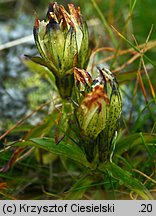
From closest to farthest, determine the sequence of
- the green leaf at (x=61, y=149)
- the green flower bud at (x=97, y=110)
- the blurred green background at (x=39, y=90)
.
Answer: the green flower bud at (x=97, y=110), the green leaf at (x=61, y=149), the blurred green background at (x=39, y=90)

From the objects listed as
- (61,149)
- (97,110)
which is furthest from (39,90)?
(97,110)

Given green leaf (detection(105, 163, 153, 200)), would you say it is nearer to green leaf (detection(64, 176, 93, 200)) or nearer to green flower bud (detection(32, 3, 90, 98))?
green leaf (detection(64, 176, 93, 200))

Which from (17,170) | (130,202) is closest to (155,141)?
(130,202)

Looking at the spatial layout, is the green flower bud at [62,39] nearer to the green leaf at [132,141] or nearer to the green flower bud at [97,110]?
the green flower bud at [97,110]

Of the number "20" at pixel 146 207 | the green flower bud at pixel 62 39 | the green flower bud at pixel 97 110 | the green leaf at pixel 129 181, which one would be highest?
the green flower bud at pixel 62 39

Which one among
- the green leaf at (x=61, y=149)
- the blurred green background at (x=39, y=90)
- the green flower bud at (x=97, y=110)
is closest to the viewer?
the green flower bud at (x=97, y=110)

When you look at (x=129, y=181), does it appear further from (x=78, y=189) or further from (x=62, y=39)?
(x=62, y=39)

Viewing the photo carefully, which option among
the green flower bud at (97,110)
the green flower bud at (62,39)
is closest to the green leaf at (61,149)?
the green flower bud at (97,110)

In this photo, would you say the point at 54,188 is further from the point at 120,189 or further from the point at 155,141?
the point at 155,141
